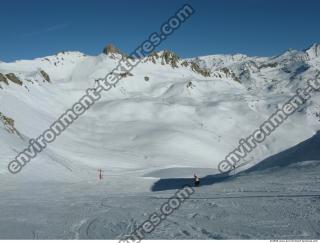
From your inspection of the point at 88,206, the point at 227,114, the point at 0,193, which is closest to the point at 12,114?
the point at 0,193

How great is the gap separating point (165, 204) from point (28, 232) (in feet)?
15.6

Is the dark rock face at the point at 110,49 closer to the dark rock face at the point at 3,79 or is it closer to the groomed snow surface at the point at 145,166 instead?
the groomed snow surface at the point at 145,166

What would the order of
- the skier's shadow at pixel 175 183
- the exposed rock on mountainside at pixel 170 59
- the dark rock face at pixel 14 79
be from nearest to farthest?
1. the skier's shadow at pixel 175 183
2. the dark rock face at pixel 14 79
3. the exposed rock on mountainside at pixel 170 59

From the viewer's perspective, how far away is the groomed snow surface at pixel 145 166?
1105 cm

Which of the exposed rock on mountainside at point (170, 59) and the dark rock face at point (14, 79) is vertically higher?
the exposed rock on mountainside at point (170, 59)

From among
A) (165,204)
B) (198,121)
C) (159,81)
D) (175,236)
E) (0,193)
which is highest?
(159,81)

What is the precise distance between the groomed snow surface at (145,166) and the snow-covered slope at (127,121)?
0.22 meters

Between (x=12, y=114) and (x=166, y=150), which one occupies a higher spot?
(x=12, y=114)

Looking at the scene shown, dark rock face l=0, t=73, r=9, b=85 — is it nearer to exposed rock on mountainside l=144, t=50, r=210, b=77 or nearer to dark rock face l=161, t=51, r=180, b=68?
exposed rock on mountainside l=144, t=50, r=210, b=77

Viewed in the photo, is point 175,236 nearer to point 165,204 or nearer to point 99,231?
point 99,231

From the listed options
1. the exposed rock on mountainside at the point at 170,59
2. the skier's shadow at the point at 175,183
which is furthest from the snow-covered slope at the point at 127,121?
the skier's shadow at the point at 175,183

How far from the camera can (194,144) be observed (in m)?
57.3

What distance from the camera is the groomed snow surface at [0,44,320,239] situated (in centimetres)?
1105

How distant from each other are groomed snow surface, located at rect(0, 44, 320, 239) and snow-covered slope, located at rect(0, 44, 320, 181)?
22 cm
